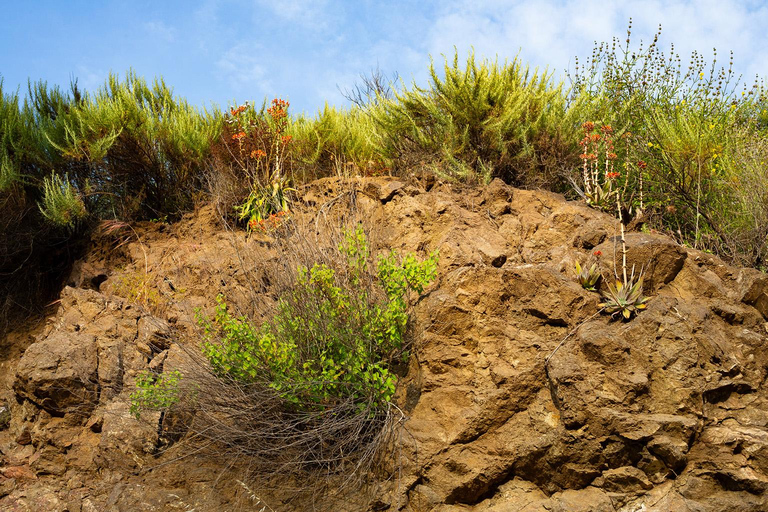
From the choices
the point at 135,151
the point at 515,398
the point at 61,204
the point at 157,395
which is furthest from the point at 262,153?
Answer: the point at 515,398

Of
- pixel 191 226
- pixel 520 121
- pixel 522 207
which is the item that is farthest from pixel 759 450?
pixel 191 226

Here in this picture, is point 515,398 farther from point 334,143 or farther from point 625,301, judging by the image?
point 334,143

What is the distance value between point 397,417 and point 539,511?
3.47ft

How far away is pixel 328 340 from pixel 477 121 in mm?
3635

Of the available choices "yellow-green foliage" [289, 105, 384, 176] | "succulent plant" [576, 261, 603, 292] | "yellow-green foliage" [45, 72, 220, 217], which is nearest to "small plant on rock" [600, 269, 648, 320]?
"succulent plant" [576, 261, 603, 292]

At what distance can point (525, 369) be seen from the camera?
3977 millimetres

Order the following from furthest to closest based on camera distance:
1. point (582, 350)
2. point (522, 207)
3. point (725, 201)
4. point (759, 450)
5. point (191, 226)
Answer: point (191, 226)
point (725, 201)
point (522, 207)
point (582, 350)
point (759, 450)

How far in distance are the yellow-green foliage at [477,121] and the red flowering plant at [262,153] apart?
126cm

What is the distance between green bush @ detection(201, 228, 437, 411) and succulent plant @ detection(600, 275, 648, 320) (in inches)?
48.7

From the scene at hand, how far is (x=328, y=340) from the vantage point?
14.1 feet

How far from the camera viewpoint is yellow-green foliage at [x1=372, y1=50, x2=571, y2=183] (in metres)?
6.76

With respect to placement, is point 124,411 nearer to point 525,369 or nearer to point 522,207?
point 525,369

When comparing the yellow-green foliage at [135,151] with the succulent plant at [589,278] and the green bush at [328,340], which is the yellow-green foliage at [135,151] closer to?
the green bush at [328,340]

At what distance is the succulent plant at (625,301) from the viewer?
411 cm
